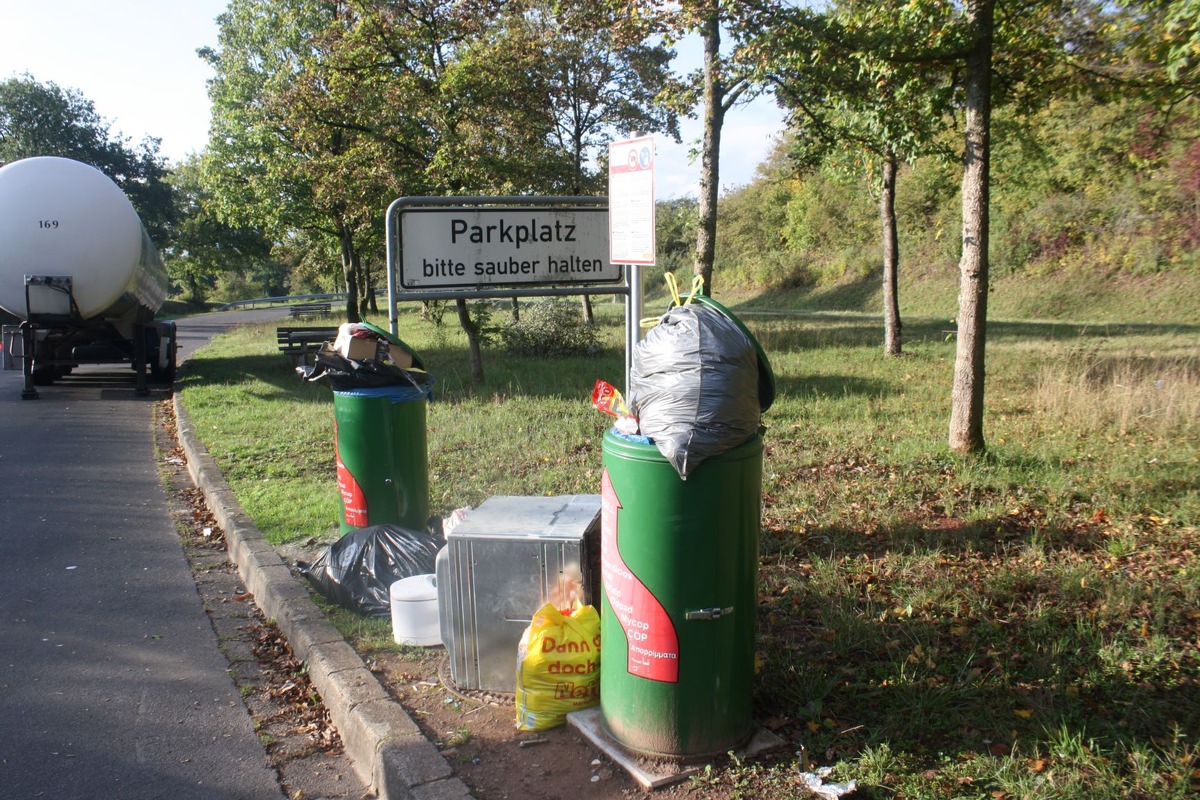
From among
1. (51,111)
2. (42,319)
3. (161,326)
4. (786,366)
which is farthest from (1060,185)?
(51,111)

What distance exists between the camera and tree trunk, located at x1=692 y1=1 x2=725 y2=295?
10.2 metres

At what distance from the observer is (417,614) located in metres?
4.41

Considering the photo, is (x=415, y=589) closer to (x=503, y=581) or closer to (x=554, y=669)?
(x=503, y=581)

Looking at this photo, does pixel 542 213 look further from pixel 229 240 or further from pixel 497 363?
pixel 229 240

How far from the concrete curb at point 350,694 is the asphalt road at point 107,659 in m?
0.34

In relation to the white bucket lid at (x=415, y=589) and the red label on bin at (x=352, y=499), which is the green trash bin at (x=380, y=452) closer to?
the red label on bin at (x=352, y=499)

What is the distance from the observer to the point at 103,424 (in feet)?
39.3

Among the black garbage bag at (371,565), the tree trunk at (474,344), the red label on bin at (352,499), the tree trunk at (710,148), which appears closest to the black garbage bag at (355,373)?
the red label on bin at (352,499)

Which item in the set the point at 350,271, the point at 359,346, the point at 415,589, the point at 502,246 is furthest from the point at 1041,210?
the point at 415,589

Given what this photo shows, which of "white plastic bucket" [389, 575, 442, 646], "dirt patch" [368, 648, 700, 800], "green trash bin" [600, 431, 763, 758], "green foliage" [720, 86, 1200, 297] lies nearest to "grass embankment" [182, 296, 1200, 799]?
"green trash bin" [600, 431, 763, 758]

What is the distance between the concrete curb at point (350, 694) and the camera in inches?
129

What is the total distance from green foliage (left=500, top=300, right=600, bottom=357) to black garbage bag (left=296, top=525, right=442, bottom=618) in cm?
1194

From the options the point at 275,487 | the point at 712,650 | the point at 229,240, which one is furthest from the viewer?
the point at 229,240

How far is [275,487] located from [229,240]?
46.7 meters
